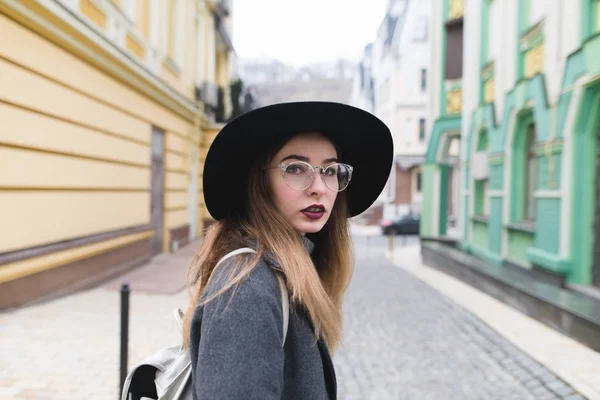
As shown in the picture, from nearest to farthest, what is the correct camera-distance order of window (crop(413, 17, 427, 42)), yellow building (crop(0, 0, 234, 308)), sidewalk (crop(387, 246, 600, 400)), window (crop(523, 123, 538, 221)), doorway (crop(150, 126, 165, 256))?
sidewalk (crop(387, 246, 600, 400))
yellow building (crop(0, 0, 234, 308))
window (crop(523, 123, 538, 221))
doorway (crop(150, 126, 165, 256))
window (crop(413, 17, 427, 42))

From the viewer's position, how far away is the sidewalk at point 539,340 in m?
3.98

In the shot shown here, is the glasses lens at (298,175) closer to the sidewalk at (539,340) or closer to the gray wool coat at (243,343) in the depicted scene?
the gray wool coat at (243,343)

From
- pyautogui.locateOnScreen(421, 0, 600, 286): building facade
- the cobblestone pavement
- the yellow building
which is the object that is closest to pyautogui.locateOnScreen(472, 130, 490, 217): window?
pyautogui.locateOnScreen(421, 0, 600, 286): building facade

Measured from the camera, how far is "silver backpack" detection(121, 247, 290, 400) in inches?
→ 46.0

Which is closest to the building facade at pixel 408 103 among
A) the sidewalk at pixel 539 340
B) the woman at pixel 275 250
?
the sidewalk at pixel 539 340

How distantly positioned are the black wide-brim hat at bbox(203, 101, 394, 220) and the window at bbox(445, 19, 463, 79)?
1159 cm

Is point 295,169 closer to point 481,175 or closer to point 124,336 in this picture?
point 124,336

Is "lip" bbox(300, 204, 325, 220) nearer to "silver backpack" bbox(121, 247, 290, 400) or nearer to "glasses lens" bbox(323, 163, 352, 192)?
"glasses lens" bbox(323, 163, 352, 192)

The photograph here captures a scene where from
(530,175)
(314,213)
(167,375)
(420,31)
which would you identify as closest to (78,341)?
(167,375)

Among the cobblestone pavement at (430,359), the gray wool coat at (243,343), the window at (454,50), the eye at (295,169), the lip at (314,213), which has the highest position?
the window at (454,50)

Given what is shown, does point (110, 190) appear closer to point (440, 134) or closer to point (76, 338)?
point (76, 338)

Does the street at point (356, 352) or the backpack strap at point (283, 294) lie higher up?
the backpack strap at point (283, 294)

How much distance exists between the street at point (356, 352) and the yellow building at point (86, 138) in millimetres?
779

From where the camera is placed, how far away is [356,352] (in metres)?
4.72
